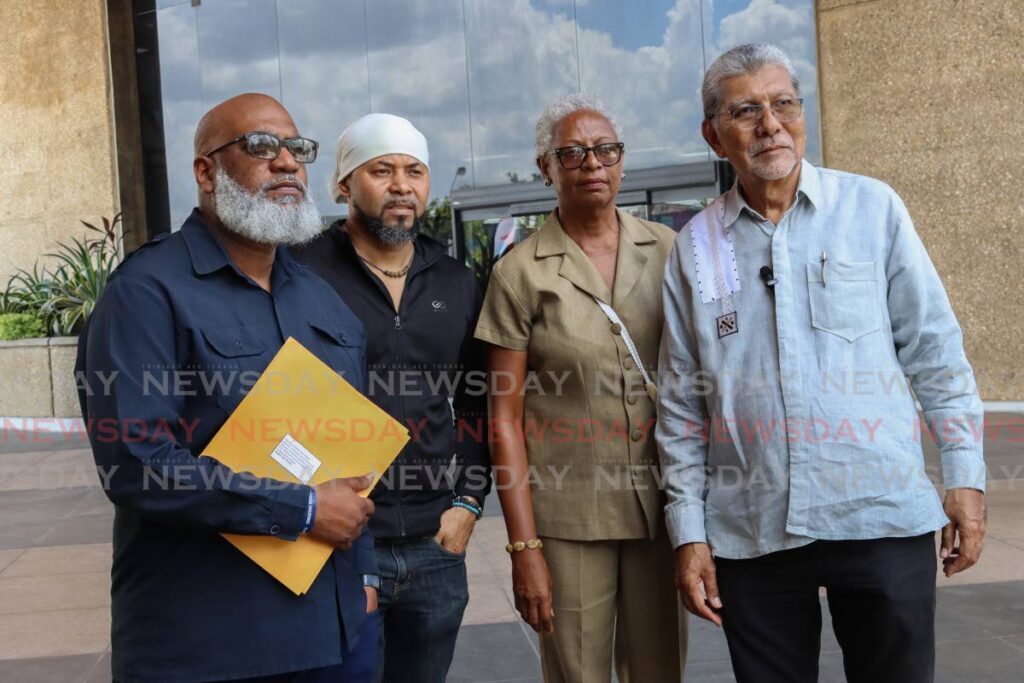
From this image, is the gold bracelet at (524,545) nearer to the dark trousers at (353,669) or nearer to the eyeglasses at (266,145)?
the dark trousers at (353,669)

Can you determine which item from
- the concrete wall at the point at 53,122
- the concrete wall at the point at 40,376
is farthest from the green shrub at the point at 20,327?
the concrete wall at the point at 53,122

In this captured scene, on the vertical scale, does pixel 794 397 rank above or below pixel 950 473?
above

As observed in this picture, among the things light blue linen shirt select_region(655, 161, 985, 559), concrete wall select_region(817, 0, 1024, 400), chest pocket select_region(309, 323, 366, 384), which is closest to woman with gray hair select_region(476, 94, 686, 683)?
light blue linen shirt select_region(655, 161, 985, 559)

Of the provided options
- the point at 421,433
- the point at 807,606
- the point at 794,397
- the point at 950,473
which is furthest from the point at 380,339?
the point at 950,473

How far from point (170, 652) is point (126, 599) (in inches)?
5.8

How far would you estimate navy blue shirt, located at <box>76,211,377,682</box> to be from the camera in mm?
1994

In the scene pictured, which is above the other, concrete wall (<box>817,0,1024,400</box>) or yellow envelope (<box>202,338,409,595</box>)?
concrete wall (<box>817,0,1024,400</box>)

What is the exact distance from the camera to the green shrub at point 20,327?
1212 centimetres

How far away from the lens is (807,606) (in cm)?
241

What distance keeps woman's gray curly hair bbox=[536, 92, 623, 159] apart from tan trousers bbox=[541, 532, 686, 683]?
1091 millimetres

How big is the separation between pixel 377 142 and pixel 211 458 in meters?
1.11

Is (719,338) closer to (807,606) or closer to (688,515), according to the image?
A: (688,515)

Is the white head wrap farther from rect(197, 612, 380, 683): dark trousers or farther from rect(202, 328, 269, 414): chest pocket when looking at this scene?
rect(197, 612, 380, 683): dark trousers

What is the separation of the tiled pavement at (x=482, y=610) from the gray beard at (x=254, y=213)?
2.39 m
